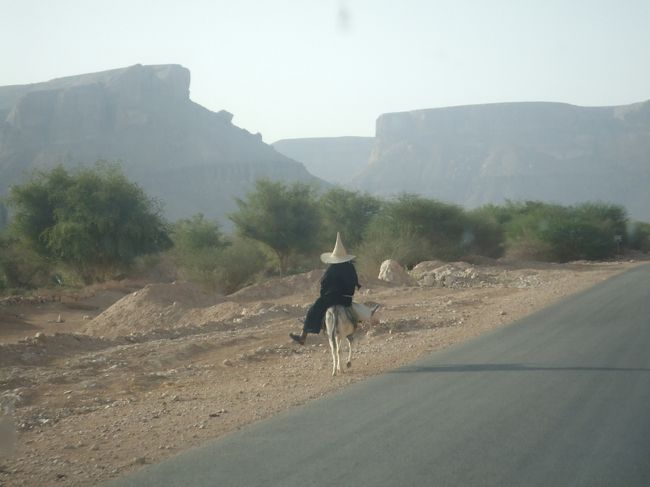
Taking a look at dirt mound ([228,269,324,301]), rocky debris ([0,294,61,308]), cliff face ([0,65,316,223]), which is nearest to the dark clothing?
dirt mound ([228,269,324,301])

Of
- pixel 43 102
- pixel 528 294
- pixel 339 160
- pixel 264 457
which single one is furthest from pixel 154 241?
pixel 339 160

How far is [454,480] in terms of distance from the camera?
575 cm

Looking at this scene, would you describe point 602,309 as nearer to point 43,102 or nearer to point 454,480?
point 454,480

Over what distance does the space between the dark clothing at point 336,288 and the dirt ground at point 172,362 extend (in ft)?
3.46

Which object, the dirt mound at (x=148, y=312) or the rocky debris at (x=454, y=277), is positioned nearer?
the dirt mound at (x=148, y=312)

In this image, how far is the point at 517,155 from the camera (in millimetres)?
129875

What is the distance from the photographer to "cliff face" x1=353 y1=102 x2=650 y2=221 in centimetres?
12150

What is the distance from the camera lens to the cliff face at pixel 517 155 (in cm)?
12150

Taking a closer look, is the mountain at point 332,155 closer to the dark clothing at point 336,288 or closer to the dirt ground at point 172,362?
the dirt ground at point 172,362

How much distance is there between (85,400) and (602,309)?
13477 millimetres

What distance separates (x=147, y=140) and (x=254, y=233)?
5942cm

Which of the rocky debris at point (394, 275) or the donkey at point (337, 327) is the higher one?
the donkey at point (337, 327)

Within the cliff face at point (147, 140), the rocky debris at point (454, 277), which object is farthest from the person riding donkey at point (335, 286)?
the cliff face at point (147, 140)

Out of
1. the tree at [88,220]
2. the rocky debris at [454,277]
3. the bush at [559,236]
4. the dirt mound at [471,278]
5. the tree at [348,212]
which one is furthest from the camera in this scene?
the bush at [559,236]
